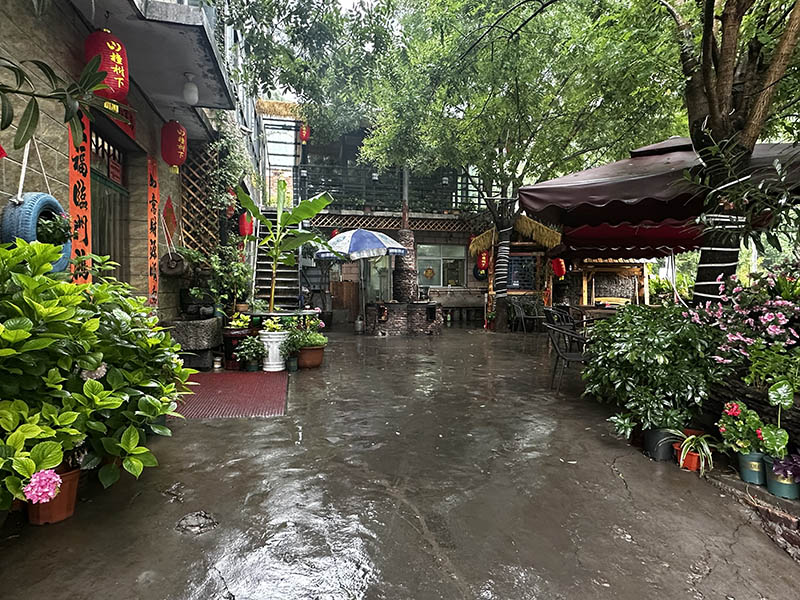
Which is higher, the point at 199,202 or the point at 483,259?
the point at 199,202

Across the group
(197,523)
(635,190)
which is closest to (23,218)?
(197,523)

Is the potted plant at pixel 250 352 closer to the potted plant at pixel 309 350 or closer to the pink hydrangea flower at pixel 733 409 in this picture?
the potted plant at pixel 309 350

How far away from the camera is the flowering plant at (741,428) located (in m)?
2.84

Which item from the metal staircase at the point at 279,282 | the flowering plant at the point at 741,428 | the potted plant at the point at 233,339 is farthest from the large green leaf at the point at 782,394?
the metal staircase at the point at 279,282

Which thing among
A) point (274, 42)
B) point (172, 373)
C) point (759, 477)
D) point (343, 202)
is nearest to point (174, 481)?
point (172, 373)

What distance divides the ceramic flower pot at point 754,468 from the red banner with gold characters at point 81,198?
5.22m

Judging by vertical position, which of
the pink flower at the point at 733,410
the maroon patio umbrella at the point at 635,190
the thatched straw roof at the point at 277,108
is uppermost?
the thatched straw roof at the point at 277,108

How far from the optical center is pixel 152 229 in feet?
18.9

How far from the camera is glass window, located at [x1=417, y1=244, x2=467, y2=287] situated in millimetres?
15953

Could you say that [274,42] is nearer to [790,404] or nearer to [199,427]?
[199,427]

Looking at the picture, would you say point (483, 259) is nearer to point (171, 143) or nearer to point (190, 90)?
point (171, 143)

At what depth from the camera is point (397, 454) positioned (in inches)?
133

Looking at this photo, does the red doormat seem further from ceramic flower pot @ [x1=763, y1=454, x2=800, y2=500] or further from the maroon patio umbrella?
ceramic flower pot @ [x1=763, y1=454, x2=800, y2=500]

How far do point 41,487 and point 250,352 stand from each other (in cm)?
445
